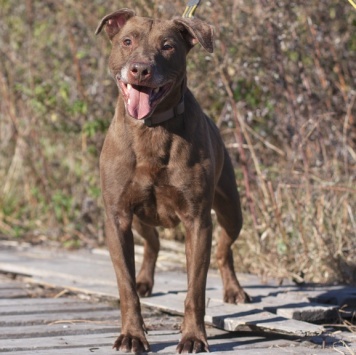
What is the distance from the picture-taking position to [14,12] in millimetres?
9500

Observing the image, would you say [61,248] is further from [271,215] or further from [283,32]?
[283,32]

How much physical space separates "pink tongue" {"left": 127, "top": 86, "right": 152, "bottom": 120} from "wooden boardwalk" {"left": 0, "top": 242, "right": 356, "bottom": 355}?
120 centimetres

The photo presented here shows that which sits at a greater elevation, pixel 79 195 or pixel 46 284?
pixel 79 195

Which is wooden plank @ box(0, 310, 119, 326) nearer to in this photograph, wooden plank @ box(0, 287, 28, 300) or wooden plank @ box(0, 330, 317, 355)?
wooden plank @ box(0, 330, 317, 355)

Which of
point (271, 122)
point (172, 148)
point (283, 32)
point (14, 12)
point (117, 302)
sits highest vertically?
point (14, 12)

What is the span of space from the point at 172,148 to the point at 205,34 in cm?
62

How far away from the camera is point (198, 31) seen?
197 inches

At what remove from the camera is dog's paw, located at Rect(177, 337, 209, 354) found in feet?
15.4

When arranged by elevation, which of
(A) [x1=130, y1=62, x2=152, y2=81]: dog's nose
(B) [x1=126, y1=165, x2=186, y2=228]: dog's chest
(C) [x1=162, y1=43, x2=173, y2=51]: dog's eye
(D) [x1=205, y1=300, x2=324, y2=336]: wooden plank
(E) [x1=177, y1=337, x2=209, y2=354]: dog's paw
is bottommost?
(E) [x1=177, y1=337, x2=209, y2=354]: dog's paw

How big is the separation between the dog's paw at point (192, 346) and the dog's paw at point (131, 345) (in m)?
0.17

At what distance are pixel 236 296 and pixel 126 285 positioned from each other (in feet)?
3.46

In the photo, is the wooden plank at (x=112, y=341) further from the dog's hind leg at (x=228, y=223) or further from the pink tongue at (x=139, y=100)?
the pink tongue at (x=139, y=100)

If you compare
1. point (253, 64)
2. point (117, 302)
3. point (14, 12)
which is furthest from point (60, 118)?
point (117, 302)

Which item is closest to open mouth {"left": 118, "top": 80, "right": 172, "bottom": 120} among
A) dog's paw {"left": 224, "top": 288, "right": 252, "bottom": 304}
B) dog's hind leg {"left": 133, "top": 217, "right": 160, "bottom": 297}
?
dog's hind leg {"left": 133, "top": 217, "right": 160, "bottom": 297}
